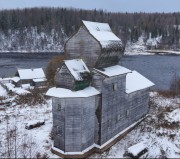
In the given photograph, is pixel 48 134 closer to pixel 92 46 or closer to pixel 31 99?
pixel 92 46

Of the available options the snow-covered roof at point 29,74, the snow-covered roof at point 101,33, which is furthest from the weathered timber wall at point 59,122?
the snow-covered roof at point 29,74

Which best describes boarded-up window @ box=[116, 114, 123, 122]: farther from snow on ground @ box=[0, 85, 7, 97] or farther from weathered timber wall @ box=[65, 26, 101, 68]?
snow on ground @ box=[0, 85, 7, 97]

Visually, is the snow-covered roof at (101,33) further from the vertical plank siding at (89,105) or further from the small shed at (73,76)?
the small shed at (73,76)

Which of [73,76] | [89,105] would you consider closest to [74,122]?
[89,105]

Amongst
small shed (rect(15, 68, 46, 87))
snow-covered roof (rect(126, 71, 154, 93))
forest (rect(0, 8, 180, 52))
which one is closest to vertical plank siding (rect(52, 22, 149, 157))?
snow-covered roof (rect(126, 71, 154, 93))

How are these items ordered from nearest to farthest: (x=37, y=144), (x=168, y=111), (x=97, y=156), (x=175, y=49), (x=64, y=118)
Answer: (x=64, y=118)
(x=97, y=156)
(x=37, y=144)
(x=168, y=111)
(x=175, y=49)

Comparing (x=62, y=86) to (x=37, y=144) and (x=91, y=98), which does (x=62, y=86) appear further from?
(x=37, y=144)

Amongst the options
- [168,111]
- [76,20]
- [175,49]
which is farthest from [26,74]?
[76,20]
